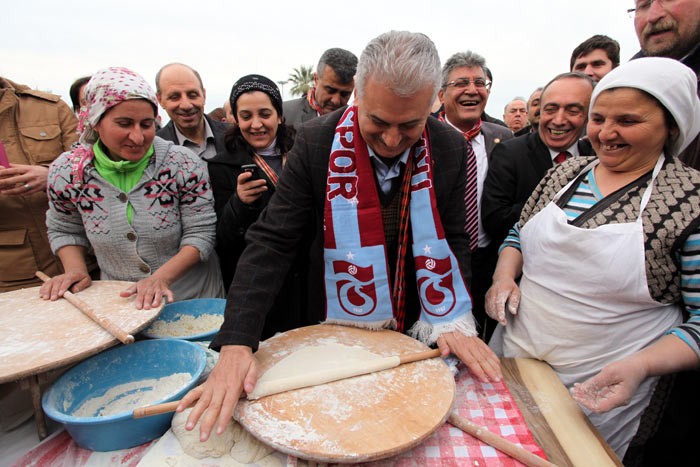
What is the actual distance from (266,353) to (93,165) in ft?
4.17

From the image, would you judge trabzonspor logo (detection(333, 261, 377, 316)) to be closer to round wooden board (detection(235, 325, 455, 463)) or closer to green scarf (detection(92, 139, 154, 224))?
round wooden board (detection(235, 325, 455, 463))

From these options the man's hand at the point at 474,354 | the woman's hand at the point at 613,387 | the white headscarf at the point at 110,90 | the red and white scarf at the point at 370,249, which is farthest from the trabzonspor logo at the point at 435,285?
the white headscarf at the point at 110,90

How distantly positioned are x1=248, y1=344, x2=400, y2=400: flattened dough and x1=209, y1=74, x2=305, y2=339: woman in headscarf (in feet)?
3.31

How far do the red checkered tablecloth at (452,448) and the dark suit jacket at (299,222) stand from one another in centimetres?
43

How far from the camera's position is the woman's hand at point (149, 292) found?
1.53m

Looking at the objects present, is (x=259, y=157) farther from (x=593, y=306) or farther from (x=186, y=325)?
(x=593, y=306)

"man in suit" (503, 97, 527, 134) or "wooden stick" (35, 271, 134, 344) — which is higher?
"man in suit" (503, 97, 527, 134)

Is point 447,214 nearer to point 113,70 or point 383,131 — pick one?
point 383,131

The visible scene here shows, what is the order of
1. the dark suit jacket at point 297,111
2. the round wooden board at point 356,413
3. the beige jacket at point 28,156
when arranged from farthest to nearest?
the dark suit jacket at point 297,111, the beige jacket at point 28,156, the round wooden board at point 356,413

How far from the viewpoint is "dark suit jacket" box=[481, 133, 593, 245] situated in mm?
2301

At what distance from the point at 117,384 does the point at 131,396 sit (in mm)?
94

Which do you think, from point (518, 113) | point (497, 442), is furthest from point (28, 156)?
point (518, 113)

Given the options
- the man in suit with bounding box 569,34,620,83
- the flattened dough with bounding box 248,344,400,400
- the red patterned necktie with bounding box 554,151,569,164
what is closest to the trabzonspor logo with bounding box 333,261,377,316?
the flattened dough with bounding box 248,344,400,400

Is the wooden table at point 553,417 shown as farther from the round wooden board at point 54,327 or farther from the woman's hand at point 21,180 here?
the woman's hand at point 21,180
